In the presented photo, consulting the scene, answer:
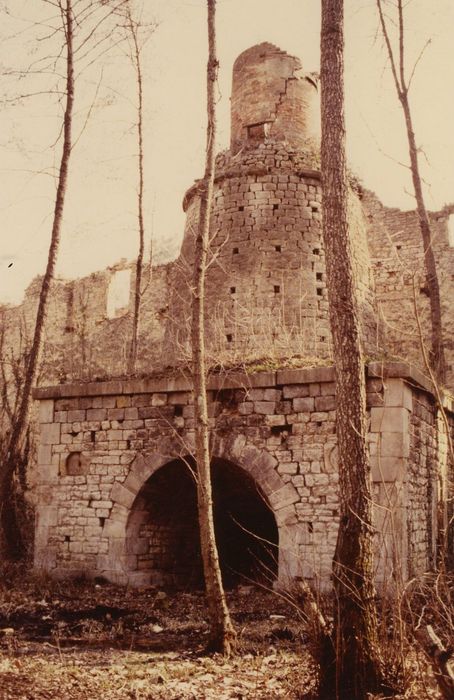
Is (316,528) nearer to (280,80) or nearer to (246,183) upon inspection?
(246,183)

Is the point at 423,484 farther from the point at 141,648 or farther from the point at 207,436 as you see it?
the point at 141,648

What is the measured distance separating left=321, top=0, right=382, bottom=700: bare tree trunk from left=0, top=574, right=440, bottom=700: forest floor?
0.39m

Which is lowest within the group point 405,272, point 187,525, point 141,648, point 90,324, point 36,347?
point 141,648

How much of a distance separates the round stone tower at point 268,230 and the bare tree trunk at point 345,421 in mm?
6105

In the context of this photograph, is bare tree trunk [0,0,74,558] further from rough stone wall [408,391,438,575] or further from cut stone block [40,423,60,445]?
rough stone wall [408,391,438,575]

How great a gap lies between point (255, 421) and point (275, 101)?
25.6 ft

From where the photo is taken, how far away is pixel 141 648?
7.16m

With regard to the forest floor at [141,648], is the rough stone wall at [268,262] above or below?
above

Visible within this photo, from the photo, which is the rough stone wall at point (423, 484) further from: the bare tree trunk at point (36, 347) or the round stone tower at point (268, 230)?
the bare tree trunk at point (36, 347)

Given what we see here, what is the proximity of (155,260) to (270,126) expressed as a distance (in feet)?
29.9

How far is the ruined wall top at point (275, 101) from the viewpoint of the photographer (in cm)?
1468

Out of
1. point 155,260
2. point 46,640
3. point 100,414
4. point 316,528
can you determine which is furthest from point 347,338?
point 155,260

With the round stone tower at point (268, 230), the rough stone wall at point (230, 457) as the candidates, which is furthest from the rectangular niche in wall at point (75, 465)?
the round stone tower at point (268, 230)

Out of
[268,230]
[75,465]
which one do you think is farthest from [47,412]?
[268,230]
